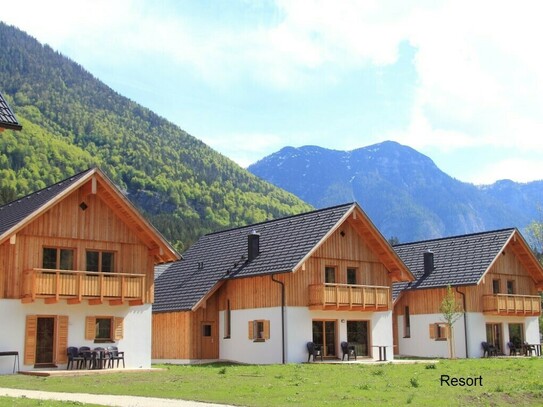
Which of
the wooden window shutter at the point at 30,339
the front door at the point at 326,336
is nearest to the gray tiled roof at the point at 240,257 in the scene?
the front door at the point at 326,336

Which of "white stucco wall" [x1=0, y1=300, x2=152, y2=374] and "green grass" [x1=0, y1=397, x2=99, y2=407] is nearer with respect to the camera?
"green grass" [x1=0, y1=397, x2=99, y2=407]

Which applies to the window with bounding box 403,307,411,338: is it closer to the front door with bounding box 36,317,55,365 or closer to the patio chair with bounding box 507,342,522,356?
the patio chair with bounding box 507,342,522,356

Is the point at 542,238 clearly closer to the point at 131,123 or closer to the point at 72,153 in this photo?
the point at 72,153

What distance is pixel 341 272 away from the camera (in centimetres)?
3847

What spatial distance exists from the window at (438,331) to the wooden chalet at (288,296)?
5519 millimetres

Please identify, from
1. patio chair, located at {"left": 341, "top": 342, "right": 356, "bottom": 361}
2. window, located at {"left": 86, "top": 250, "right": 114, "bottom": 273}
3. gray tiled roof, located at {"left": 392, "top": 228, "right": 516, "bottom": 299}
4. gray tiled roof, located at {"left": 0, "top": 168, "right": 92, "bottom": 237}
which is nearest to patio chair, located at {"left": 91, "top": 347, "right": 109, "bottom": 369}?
window, located at {"left": 86, "top": 250, "right": 114, "bottom": 273}

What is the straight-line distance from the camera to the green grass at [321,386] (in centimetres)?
1812

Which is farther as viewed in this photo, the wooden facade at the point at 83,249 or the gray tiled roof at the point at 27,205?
the gray tiled roof at the point at 27,205

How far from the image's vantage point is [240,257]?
3991cm

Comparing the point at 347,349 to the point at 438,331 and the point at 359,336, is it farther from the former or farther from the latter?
the point at 438,331

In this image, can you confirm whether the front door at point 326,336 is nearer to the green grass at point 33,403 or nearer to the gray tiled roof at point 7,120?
the green grass at point 33,403

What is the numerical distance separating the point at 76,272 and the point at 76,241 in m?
1.96

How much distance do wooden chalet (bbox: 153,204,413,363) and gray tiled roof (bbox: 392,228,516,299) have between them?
5.07m

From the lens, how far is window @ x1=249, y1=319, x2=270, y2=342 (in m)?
36.4
